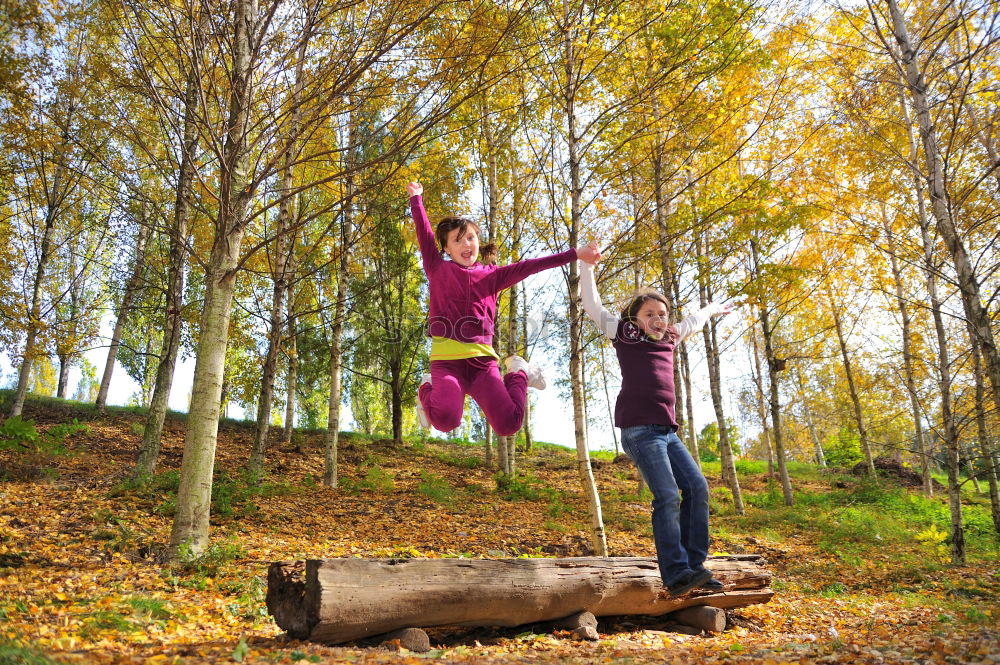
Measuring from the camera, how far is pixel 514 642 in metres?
4.77

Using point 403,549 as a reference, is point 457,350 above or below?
above

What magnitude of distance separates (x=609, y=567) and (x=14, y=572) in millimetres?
5482

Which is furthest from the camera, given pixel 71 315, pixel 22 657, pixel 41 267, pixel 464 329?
pixel 71 315

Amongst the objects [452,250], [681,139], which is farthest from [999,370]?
[681,139]

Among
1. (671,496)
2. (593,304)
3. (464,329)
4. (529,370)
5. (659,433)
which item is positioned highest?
(593,304)

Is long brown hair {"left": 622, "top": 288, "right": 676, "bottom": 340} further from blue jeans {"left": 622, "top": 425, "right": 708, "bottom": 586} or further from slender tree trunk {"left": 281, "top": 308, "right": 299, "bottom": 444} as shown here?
slender tree trunk {"left": 281, "top": 308, "right": 299, "bottom": 444}

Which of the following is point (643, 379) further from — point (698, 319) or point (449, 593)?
point (449, 593)

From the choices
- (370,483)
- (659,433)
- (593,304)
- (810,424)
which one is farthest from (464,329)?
(810,424)

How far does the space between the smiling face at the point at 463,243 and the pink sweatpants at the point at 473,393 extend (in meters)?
0.83

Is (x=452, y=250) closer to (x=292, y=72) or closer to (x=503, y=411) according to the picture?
(x=503, y=411)

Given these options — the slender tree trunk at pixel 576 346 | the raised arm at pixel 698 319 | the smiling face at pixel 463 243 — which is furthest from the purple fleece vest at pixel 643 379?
the slender tree trunk at pixel 576 346

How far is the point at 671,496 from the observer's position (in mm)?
4477

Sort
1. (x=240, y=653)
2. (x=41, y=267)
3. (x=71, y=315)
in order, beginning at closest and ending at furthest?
(x=240, y=653) → (x=41, y=267) → (x=71, y=315)

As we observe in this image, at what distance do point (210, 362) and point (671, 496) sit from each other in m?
4.89
